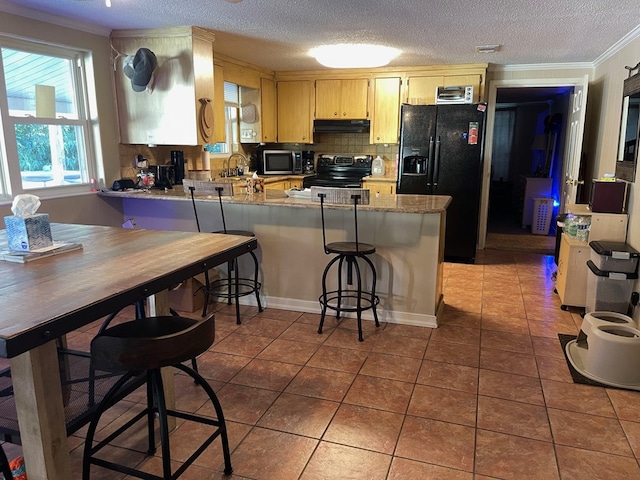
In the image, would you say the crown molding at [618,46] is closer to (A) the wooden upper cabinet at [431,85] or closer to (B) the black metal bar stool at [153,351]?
(A) the wooden upper cabinet at [431,85]

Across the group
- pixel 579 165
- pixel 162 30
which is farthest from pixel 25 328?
pixel 579 165

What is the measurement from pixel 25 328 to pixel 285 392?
1613mm

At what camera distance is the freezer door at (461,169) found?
511cm

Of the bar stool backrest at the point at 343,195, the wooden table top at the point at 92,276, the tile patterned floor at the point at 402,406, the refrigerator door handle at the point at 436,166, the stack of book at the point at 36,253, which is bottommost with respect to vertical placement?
the tile patterned floor at the point at 402,406

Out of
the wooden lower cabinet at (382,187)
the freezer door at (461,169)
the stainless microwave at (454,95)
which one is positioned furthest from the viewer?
the wooden lower cabinet at (382,187)

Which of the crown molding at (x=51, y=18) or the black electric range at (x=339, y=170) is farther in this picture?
the black electric range at (x=339, y=170)

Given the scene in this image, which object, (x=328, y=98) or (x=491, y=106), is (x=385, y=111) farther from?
(x=491, y=106)

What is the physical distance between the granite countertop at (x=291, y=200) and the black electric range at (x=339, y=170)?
7.50 feet

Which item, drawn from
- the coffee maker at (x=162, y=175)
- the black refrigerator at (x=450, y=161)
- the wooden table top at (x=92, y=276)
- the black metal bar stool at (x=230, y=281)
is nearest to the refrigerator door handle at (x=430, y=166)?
the black refrigerator at (x=450, y=161)

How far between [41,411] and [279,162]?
505 cm

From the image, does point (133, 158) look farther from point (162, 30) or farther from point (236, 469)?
point (236, 469)

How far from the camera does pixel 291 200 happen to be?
11.9 feet

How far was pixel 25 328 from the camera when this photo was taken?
3.97 ft

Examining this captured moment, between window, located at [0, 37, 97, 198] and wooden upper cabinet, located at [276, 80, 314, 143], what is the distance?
115 inches
